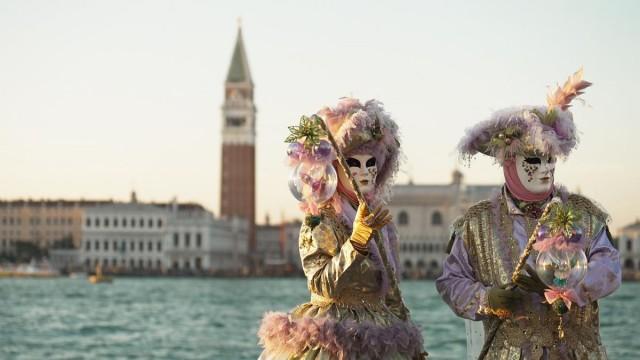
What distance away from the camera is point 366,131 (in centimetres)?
420

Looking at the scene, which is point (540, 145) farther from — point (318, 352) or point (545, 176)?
point (318, 352)

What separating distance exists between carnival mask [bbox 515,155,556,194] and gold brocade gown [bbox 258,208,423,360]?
0.57 metres

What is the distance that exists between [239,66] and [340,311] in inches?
3117

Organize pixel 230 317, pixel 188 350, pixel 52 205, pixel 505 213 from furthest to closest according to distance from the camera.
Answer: pixel 52 205 < pixel 230 317 < pixel 188 350 < pixel 505 213

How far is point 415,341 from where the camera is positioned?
→ 4.11 m

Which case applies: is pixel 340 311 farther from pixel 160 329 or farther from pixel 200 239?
pixel 200 239

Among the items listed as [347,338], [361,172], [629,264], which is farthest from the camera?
[629,264]

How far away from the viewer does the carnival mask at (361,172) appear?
13.8 feet

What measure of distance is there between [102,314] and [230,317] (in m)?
3.41

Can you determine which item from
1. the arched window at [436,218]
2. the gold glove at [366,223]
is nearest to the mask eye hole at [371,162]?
the gold glove at [366,223]

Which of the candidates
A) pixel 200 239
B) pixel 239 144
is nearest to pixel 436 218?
pixel 239 144

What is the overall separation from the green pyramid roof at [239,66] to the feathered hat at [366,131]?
78496 mm

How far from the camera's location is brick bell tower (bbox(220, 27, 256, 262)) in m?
75.8

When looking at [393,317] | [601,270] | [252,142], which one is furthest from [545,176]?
[252,142]
